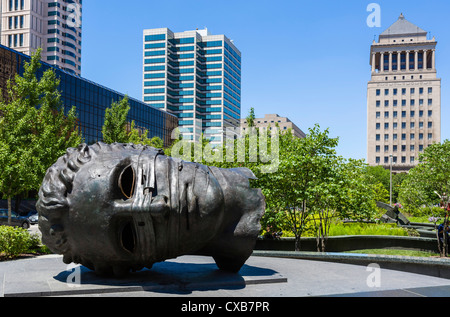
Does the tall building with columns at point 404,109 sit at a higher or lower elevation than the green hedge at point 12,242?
higher

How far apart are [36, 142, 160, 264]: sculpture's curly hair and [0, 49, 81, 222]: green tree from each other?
48.9 ft

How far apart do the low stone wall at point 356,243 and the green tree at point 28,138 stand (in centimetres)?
1197

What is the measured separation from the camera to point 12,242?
13867 millimetres

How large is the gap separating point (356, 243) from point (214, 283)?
15785mm

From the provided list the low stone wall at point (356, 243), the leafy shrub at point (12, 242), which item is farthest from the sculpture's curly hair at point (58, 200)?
the low stone wall at point (356, 243)

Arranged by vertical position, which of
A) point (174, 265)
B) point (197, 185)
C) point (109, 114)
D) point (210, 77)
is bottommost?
point (174, 265)

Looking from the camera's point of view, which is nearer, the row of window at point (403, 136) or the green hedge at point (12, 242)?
the green hedge at point (12, 242)

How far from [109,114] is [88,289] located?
26868 millimetres

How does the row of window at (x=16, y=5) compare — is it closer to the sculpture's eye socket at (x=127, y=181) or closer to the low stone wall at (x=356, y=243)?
the low stone wall at (x=356, y=243)

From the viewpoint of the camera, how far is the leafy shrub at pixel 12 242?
13.8 m
